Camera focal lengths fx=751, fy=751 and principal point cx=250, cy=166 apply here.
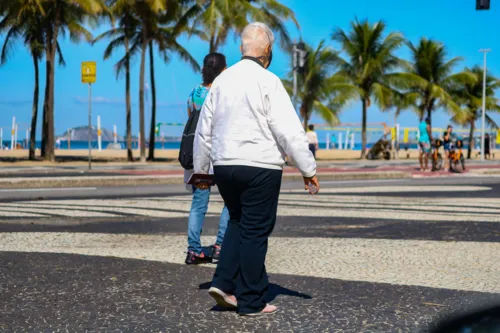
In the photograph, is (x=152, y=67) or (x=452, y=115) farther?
(x=452, y=115)

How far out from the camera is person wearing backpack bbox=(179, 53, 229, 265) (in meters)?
5.67

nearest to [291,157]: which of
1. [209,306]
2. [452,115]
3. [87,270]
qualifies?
[209,306]

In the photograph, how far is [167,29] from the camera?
41.2 m

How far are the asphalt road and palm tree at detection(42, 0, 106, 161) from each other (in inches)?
978

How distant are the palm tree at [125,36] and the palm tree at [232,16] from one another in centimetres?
318

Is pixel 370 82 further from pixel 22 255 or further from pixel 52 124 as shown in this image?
pixel 22 255

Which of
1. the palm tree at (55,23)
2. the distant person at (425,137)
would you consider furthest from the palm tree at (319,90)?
the distant person at (425,137)

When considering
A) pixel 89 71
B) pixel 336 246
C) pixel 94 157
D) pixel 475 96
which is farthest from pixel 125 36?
pixel 336 246

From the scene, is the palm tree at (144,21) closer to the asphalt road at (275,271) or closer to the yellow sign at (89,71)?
the yellow sign at (89,71)

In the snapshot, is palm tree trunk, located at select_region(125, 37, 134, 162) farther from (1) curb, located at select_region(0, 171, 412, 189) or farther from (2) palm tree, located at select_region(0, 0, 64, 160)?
(1) curb, located at select_region(0, 171, 412, 189)

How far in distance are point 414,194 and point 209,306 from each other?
35.6 ft

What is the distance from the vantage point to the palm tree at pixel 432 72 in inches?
1993

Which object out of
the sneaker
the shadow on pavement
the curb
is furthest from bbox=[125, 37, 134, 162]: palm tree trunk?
the shadow on pavement

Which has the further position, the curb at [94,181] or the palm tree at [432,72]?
the palm tree at [432,72]
